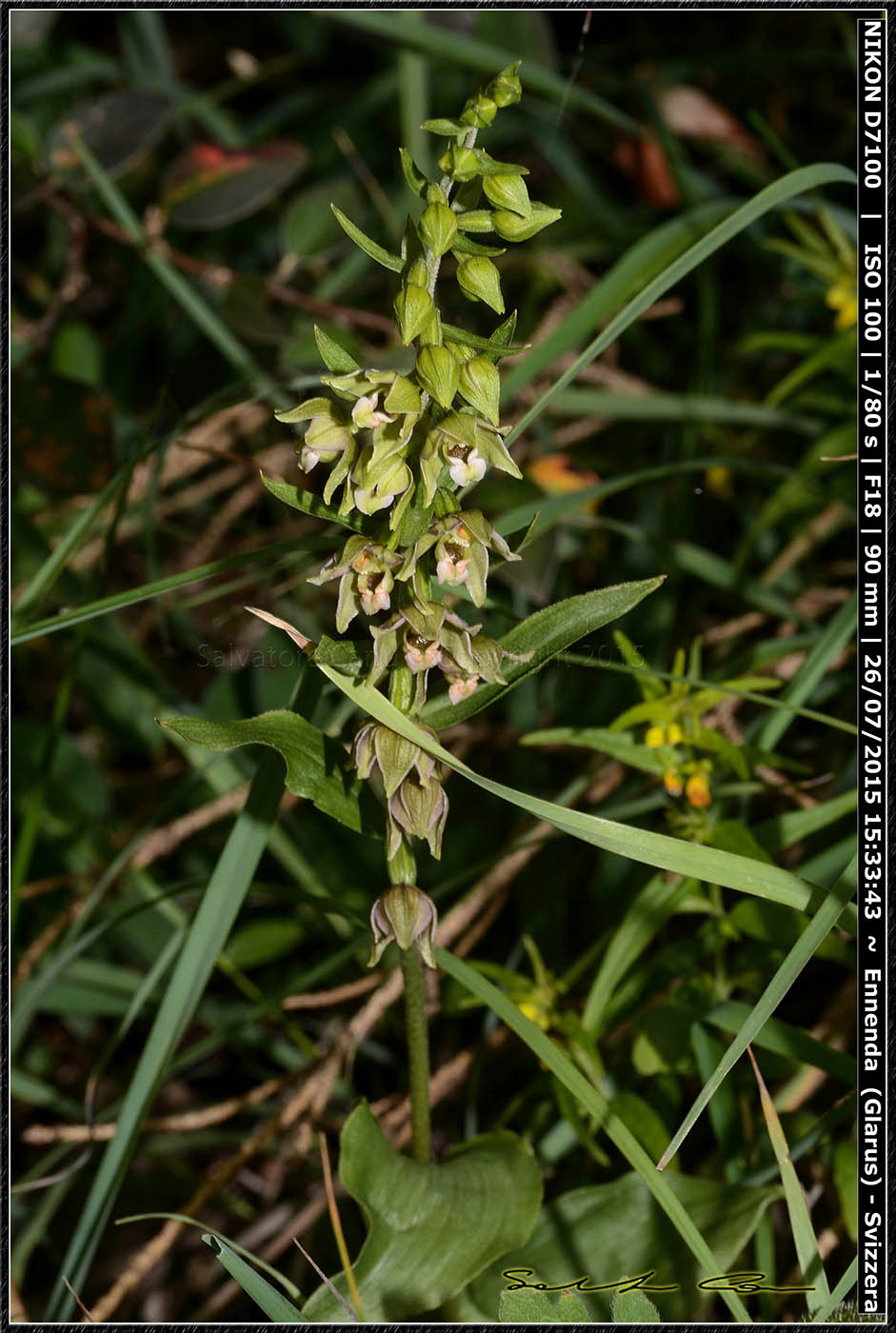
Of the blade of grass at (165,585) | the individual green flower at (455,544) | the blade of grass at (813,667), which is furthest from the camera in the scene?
the blade of grass at (813,667)

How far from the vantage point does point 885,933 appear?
1.24m

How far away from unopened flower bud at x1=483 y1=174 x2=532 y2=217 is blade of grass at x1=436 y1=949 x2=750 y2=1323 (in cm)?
77

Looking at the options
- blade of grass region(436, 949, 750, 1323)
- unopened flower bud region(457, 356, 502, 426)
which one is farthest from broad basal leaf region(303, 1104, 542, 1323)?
unopened flower bud region(457, 356, 502, 426)

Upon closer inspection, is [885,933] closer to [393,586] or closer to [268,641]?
[393,586]

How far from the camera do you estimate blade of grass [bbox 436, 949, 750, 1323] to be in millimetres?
1044

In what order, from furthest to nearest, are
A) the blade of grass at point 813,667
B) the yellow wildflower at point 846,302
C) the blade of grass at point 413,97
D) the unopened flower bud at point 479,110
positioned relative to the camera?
the blade of grass at point 413,97
the yellow wildflower at point 846,302
the blade of grass at point 813,667
the unopened flower bud at point 479,110

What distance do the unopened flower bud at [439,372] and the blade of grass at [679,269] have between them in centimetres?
24

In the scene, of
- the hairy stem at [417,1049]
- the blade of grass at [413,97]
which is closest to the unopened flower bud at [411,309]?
the hairy stem at [417,1049]

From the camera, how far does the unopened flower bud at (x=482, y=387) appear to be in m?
0.95

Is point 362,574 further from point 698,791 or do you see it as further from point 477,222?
point 698,791

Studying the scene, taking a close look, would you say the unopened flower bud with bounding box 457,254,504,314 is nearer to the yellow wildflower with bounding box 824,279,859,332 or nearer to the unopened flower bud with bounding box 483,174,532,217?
the unopened flower bud with bounding box 483,174,532,217

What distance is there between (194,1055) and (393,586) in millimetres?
785

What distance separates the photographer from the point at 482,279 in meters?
0.95
